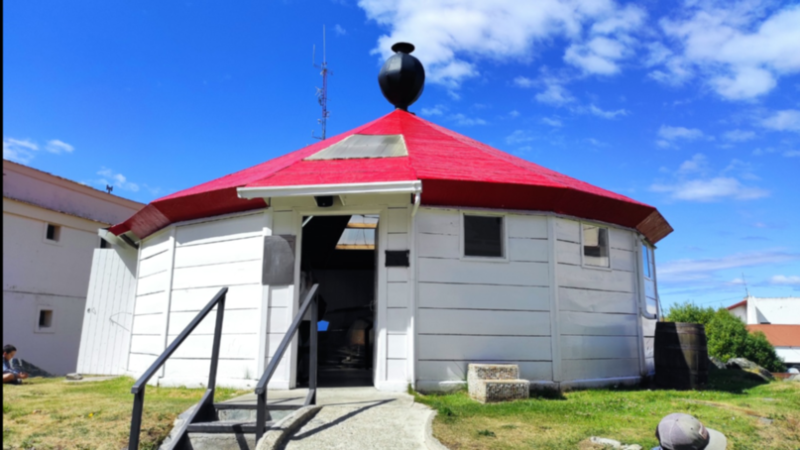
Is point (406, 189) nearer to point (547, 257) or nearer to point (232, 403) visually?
point (547, 257)

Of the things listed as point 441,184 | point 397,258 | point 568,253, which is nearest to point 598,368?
point 568,253

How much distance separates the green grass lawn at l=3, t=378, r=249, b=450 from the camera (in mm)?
5625

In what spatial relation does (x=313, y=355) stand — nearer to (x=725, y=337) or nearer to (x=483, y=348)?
(x=483, y=348)

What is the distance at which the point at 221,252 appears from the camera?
29.0 ft

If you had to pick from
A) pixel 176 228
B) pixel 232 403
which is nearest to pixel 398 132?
pixel 176 228

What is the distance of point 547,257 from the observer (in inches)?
330

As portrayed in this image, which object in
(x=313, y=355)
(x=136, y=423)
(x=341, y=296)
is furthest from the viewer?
(x=341, y=296)

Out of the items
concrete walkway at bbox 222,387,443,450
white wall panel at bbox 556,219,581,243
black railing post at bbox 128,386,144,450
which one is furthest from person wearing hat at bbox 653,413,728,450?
white wall panel at bbox 556,219,581,243

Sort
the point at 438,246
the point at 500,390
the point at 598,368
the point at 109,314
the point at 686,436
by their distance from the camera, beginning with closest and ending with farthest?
the point at 686,436, the point at 500,390, the point at 438,246, the point at 598,368, the point at 109,314

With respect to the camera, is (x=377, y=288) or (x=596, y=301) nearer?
(x=377, y=288)

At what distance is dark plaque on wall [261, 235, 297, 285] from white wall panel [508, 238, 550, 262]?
10.2ft

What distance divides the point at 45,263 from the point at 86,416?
12.1m

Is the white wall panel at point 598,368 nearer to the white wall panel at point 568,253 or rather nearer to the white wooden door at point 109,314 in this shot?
the white wall panel at point 568,253

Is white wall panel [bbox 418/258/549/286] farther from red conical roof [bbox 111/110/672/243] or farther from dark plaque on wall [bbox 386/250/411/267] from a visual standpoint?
red conical roof [bbox 111/110/672/243]
